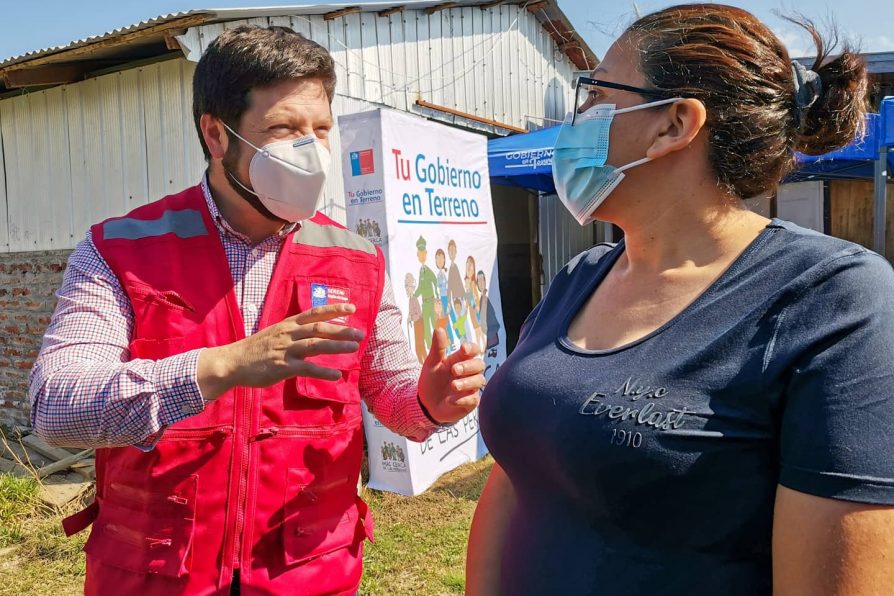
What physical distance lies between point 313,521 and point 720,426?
103cm

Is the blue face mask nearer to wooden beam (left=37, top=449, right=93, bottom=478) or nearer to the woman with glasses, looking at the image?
the woman with glasses

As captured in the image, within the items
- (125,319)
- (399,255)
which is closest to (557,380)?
(125,319)

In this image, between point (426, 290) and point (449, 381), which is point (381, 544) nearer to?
point (426, 290)

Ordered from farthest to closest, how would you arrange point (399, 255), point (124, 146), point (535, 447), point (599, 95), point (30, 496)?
point (124, 146)
point (30, 496)
point (399, 255)
point (599, 95)
point (535, 447)

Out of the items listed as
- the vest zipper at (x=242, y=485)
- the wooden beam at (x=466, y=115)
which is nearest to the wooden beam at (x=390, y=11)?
the wooden beam at (x=466, y=115)

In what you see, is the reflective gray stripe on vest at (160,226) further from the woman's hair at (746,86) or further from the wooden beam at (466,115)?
the wooden beam at (466,115)

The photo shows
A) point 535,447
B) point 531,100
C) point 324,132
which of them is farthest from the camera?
point 531,100

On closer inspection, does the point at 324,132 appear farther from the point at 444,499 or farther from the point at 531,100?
the point at 531,100

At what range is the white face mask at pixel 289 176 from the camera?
1.88m

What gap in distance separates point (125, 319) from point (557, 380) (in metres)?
1.04

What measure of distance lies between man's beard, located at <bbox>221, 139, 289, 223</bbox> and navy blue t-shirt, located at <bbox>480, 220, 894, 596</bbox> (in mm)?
951

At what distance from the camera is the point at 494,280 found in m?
5.68

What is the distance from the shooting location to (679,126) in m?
1.41

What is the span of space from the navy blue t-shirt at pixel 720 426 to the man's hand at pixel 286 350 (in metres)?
0.42
